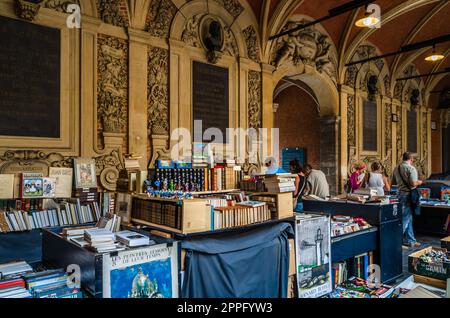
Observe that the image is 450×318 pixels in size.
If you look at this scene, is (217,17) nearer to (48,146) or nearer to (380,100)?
(48,146)

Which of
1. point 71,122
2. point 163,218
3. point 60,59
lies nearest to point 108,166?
point 71,122

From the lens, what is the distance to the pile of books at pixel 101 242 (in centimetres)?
222

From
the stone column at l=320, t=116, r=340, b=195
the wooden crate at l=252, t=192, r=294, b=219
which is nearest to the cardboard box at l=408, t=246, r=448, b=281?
the wooden crate at l=252, t=192, r=294, b=219

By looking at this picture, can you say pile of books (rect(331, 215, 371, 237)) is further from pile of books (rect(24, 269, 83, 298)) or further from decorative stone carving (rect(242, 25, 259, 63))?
decorative stone carving (rect(242, 25, 259, 63))

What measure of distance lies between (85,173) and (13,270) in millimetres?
2383

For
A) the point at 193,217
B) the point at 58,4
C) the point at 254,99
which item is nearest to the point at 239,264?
the point at 193,217

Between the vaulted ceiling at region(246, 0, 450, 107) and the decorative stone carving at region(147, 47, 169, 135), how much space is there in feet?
8.67

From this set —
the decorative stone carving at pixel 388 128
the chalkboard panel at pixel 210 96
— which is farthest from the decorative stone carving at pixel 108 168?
the decorative stone carving at pixel 388 128

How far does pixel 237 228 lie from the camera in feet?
9.79

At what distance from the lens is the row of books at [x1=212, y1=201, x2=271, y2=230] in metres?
2.96

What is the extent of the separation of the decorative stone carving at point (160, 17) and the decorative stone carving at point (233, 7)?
1.22m

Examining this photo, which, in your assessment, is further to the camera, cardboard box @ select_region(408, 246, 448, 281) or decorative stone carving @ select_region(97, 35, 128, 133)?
decorative stone carving @ select_region(97, 35, 128, 133)
